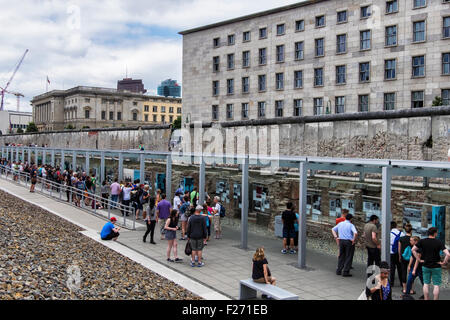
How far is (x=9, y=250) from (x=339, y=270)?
789cm

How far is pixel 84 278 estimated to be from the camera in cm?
941

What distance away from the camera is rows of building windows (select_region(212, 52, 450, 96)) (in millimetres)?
35688

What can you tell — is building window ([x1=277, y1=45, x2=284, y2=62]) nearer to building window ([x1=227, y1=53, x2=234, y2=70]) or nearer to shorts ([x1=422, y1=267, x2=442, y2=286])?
building window ([x1=227, y1=53, x2=234, y2=70])

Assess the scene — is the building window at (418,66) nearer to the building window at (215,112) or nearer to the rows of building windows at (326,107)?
the rows of building windows at (326,107)

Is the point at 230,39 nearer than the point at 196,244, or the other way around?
the point at 196,244

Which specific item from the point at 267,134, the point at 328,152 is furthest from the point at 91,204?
the point at 328,152

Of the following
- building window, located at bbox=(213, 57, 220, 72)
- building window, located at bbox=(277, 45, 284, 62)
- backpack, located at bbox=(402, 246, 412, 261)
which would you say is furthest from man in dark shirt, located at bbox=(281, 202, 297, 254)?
building window, located at bbox=(213, 57, 220, 72)

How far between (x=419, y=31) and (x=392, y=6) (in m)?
3.49

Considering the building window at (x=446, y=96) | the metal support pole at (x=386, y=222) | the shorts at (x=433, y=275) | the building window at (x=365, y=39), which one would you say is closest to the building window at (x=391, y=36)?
the building window at (x=365, y=39)

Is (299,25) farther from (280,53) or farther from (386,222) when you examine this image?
(386,222)

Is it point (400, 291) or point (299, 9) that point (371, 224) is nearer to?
point (400, 291)

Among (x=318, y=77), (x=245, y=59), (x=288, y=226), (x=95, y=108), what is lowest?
(x=288, y=226)

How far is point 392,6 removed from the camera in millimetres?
37375

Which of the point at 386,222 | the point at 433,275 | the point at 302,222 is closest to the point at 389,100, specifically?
the point at 302,222
